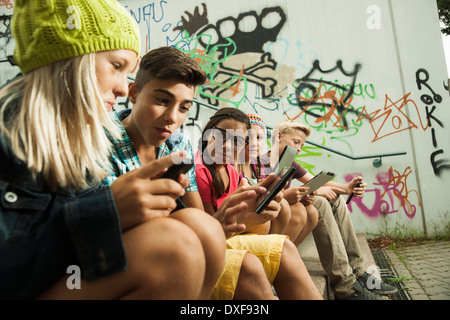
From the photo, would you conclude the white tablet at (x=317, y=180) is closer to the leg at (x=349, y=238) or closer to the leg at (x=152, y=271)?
the leg at (x=349, y=238)

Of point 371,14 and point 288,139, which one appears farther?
point 371,14

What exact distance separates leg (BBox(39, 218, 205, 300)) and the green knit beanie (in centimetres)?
57

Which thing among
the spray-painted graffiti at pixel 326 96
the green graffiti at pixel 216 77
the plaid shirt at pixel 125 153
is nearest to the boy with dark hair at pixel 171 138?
the plaid shirt at pixel 125 153

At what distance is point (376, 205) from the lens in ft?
14.0

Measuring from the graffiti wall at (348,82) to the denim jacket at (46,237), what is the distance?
4.00 metres

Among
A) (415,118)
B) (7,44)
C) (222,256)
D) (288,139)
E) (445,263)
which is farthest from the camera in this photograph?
(7,44)

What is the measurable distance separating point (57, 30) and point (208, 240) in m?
0.73

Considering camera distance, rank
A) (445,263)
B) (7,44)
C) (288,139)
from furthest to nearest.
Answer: (7,44)
(288,139)
(445,263)

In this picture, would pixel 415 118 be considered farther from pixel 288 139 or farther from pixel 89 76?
pixel 89 76

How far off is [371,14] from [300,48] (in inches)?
38.0

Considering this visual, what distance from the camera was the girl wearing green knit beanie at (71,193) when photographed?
73 centimetres

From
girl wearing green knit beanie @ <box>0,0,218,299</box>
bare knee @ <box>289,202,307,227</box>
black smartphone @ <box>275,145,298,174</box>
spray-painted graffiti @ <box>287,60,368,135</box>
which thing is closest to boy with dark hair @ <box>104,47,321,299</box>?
black smartphone @ <box>275,145,298,174</box>

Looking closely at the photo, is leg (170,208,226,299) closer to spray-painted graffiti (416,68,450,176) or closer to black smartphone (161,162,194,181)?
black smartphone (161,162,194,181)

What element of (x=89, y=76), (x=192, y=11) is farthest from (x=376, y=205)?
(x=89, y=76)
